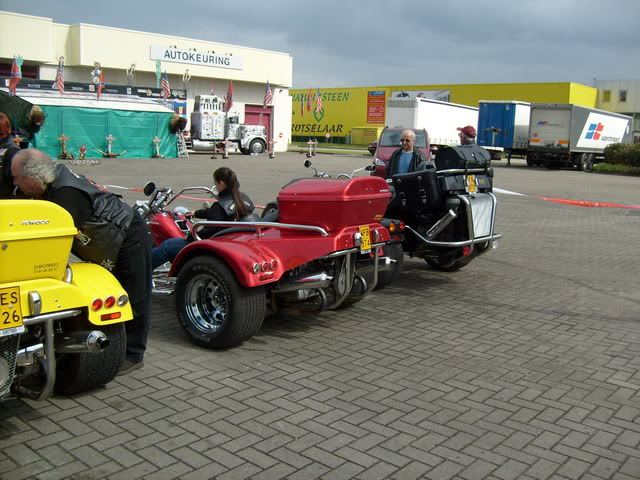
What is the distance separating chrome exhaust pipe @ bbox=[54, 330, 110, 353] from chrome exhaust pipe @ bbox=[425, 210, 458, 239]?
4.31 meters

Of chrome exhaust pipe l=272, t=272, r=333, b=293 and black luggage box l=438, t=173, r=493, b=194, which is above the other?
black luggage box l=438, t=173, r=493, b=194

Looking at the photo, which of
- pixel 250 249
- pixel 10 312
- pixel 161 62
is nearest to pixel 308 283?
pixel 250 249

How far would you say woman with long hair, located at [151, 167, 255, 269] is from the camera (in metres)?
6.13

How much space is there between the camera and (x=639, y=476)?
3596mm

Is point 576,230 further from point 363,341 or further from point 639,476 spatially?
point 639,476

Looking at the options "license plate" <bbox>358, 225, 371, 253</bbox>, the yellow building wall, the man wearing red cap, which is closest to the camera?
"license plate" <bbox>358, 225, 371, 253</bbox>

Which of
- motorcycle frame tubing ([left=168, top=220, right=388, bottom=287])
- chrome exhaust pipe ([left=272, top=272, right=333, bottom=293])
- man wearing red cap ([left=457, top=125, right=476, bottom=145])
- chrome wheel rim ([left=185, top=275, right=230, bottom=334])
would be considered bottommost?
chrome wheel rim ([left=185, top=275, right=230, bottom=334])

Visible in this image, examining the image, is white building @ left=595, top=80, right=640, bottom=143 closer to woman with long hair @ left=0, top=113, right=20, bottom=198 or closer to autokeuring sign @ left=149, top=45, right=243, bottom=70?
autokeuring sign @ left=149, top=45, right=243, bottom=70

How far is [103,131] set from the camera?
31.5 metres

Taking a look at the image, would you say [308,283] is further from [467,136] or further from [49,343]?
[467,136]

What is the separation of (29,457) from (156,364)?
1547 millimetres

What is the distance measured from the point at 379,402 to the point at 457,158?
389cm

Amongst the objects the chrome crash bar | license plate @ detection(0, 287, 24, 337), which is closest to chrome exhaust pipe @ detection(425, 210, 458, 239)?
the chrome crash bar

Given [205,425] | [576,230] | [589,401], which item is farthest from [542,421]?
[576,230]
